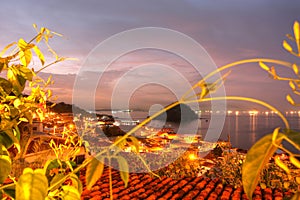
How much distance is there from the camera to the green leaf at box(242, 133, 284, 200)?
1.83ft

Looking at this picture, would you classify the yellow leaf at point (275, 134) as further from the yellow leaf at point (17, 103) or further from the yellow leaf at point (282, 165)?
the yellow leaf at point (17, 103)

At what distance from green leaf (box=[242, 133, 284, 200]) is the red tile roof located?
3.50 m

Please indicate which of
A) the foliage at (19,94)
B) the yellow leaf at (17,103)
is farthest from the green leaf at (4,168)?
the yellow leaf at (17,103)

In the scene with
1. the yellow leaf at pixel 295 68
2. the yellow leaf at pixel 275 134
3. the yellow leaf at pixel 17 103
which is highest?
the yellow leaf at pixel 295 68

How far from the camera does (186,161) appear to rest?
6.00 metres

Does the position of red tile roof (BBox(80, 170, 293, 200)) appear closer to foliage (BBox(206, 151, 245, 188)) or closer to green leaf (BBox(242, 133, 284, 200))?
foliage (BBox(206, 151, 245, 188))

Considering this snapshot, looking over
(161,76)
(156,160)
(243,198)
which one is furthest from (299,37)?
(156,160)

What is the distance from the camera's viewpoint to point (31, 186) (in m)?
0.77

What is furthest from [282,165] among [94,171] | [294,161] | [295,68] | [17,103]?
[17,103]

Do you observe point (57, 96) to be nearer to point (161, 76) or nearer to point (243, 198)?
point (161, 76)

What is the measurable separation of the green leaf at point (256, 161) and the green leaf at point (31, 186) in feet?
1.53

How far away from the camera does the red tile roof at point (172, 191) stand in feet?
13.5

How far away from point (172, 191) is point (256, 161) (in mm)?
4029

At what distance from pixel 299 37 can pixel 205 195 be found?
13.2ft
